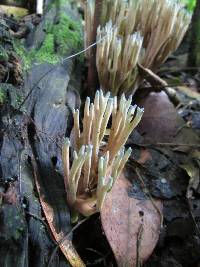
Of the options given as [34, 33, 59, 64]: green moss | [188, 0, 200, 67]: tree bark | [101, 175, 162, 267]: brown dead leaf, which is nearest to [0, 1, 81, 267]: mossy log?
[34, 33, 59, 64]: green moss

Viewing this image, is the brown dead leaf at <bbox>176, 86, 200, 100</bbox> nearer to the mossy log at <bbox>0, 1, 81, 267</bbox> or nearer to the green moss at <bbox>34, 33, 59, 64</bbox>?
the mossy log at <bbox>0, 1, 81, 267</bbox>

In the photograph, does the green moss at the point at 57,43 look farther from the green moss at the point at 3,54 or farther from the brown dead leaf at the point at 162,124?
the brown dead leaf at the point at 162,124

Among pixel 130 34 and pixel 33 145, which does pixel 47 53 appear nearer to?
pixel 130 34

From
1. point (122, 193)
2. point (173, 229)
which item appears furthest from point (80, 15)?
point (173, 229)

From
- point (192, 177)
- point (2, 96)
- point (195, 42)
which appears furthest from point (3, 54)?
point (195, 42)

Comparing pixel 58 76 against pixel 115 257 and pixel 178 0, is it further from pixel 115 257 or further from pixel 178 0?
pixel 115 257

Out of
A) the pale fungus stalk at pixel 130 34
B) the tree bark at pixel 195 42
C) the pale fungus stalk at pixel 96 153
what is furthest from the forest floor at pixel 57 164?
the tree bark at pixel 195 42
